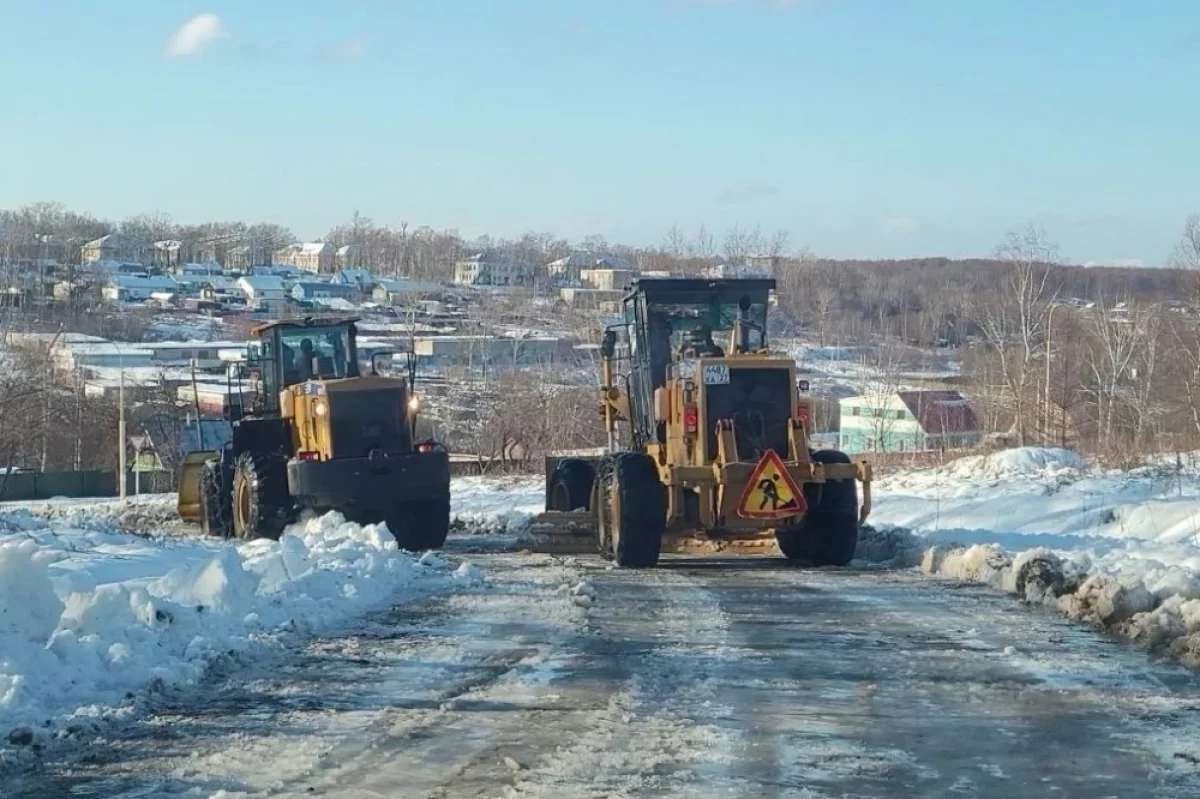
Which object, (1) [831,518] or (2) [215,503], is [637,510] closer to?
(1) [831,518]

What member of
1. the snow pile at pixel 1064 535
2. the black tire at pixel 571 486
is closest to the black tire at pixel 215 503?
the black tire at pixel 571 486

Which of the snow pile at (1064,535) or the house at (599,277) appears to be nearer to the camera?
the snow pile at (1064,535)

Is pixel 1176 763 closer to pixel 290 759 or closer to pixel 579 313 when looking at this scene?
pixel 290 759

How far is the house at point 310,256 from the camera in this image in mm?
158125

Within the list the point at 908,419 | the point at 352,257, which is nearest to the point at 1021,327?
the point at 908,419

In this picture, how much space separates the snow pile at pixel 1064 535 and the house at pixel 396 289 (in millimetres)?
73611

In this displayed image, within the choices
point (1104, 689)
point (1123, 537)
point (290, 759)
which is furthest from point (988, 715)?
point (1123, 537)

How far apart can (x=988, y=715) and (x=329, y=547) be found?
376 inches

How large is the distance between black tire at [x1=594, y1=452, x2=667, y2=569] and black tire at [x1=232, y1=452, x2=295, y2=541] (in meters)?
6.13

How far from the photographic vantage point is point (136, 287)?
387 feet

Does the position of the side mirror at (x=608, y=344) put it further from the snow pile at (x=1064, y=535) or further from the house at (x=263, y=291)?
the house at (x=263, y=291)

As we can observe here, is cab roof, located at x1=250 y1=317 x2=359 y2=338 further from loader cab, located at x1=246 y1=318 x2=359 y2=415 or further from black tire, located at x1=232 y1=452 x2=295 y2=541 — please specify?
black tire, located at x1=232 y1=452 x2=295 y2=541

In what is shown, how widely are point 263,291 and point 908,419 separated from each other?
68.5 m

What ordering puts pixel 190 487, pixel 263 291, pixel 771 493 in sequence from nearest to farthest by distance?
pixel 771 493 → pixel 190 487 → pixel 263 291
